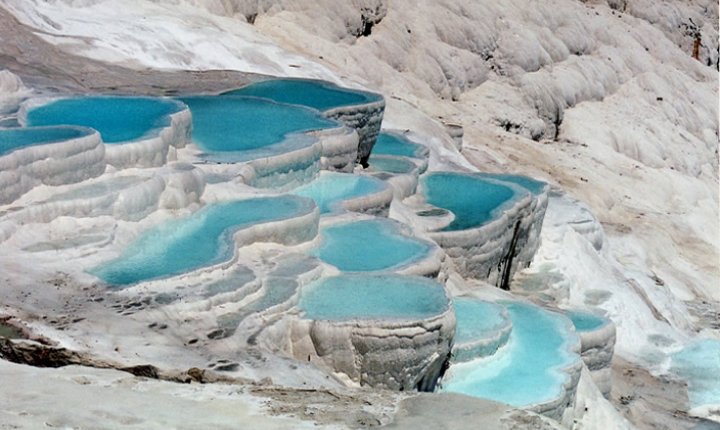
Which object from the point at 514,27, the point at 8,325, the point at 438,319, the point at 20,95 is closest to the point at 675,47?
the point at 514,27

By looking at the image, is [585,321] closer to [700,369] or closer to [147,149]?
[700,369]

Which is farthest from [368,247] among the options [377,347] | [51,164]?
[51,164]

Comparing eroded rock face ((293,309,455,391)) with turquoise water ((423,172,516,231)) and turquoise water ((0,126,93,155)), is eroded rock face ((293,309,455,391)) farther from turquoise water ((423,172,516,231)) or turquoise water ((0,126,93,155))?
turquoise water ((423,172,516,231))

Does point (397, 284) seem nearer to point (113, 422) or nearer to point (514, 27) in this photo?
point (113, 422)

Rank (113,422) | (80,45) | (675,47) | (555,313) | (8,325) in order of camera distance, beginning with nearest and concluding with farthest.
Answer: (113,422) < (8,325) < (555,313) < (80,45) < (675,47)

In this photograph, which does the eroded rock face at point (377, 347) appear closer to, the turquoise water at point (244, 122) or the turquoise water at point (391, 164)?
the turquoise water at point (244, 122)

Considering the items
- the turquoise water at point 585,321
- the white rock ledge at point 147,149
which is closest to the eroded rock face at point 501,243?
the turquoise water at point 585,321
